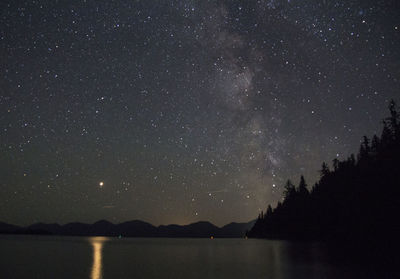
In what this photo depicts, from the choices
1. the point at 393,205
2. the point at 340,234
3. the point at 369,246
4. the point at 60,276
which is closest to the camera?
the point at 60,276

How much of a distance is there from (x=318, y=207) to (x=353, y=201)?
2828cm

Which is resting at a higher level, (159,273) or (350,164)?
(350,164)

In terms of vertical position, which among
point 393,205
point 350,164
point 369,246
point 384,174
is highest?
point 350,164

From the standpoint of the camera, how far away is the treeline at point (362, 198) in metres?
36.7

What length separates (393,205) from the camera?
117 feet

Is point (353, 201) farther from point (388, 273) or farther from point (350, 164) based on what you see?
point (388, 273)

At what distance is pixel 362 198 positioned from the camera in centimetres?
4181

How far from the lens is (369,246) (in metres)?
40.5

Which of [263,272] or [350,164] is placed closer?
[263,272]

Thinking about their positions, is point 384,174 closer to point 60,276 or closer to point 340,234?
point 340,234

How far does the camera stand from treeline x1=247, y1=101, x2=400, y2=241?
36.7 m

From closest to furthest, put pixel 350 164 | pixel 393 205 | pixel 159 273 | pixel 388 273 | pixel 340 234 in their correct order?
pixel 388 273
pixel 159 273
pixel 393 205
pixel 340 234
pixel 350 164

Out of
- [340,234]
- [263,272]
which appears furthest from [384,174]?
[263,272]

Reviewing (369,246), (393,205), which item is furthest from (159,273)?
(369,246)
